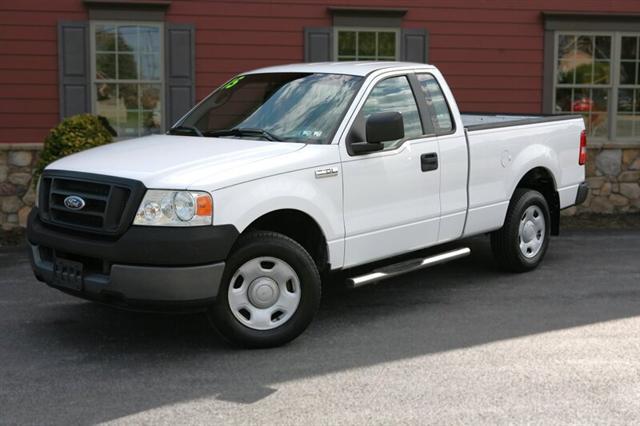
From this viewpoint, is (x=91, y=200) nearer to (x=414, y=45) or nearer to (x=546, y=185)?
(x=546, y=185)

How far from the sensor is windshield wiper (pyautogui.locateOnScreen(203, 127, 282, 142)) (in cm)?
612

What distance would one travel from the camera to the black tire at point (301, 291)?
214 inches

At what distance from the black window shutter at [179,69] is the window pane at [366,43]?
2.43 meters

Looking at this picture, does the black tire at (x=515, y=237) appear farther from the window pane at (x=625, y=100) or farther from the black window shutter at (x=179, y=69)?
the window pane at (x=625, y=100)

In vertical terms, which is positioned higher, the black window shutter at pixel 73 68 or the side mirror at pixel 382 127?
the black window shutter at pixel 73 68

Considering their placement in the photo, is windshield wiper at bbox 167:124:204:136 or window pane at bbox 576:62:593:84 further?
window pane at bbox 576:62:593:84

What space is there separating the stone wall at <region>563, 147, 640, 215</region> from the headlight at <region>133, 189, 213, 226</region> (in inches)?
295

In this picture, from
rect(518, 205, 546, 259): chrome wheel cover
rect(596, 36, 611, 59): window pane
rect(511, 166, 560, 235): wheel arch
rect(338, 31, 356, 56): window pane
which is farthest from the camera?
rect(596, 36, 611, 59): window pane

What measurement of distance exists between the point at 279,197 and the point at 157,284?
974 mm

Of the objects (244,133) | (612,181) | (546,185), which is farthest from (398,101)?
(612,181)

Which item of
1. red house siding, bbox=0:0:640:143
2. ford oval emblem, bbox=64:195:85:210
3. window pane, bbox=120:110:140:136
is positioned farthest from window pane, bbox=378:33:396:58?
ford oval emblem, bbox=64:195:85:210

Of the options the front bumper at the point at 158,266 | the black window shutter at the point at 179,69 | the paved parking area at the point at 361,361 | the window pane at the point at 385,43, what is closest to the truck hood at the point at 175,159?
the front bumper at the point at 158,266

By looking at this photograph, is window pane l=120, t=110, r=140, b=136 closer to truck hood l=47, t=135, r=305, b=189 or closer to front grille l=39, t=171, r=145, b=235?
truck hood l=47, t=135, r=305, b=189

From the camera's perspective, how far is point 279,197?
18.3ft
